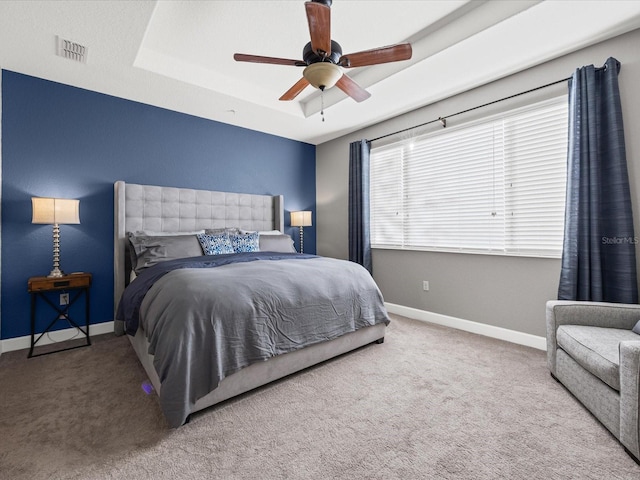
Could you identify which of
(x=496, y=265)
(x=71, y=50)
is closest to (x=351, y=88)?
(x=496, y=265)

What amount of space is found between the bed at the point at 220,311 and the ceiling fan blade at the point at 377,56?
1597 mm

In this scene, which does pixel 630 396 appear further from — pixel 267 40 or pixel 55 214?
pixel 55 214

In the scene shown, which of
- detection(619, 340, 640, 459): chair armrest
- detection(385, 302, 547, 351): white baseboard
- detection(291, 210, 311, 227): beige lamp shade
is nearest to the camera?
detection(619, 340, 640, 459): chair armrest

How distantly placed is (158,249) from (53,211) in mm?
923

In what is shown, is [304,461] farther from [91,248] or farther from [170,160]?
[170,160]

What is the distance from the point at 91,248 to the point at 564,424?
435 cm

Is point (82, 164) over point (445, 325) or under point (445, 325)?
over

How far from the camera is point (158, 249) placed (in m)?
3.09

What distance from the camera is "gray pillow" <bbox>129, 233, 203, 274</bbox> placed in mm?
3018

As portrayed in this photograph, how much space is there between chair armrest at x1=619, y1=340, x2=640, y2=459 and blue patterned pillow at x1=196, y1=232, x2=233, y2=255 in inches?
130

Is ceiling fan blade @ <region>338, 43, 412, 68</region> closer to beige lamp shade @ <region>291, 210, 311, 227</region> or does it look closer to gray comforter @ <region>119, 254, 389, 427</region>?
gray comforter @ <region>119, 254, 389, 427</region>

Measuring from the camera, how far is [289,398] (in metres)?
2.00

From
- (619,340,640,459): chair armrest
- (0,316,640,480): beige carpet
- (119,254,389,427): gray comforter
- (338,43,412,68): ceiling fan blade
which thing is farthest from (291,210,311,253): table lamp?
(619,340,640,459): chair armrest

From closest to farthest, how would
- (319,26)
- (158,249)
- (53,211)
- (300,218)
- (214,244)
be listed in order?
(319,26)
(53,211)
(158,249)
(214,244)
(300,218)
